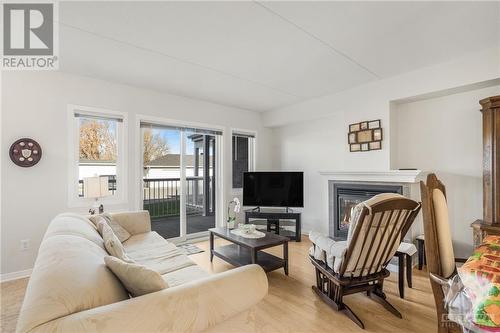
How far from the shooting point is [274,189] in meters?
4.69

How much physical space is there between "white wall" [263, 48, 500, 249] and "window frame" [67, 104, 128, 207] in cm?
296

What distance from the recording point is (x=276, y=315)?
2.17 metres

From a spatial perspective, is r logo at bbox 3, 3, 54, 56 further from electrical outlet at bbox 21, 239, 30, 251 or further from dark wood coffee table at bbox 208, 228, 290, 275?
dark wood coffee table at bbox 208, 228, 290, 275

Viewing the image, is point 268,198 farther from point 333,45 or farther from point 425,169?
point 333,45

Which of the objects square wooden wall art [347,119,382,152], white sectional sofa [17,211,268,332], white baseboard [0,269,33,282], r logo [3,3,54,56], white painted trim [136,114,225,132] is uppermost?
r logo [3,3,54,56]

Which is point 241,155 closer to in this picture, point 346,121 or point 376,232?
point 346,121

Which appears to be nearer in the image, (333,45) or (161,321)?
(161,321)

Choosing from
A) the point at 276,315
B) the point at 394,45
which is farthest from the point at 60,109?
the point at 394,45

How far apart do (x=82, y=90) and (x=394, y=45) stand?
3.92 m

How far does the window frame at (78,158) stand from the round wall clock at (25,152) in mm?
336

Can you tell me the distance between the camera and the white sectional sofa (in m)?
0.89

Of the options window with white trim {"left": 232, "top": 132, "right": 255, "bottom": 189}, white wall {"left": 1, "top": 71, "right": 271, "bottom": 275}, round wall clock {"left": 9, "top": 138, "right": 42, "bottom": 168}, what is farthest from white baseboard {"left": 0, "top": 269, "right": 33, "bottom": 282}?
window with white trim {"left": 232, "top": 132, "right": 255, "bottom": 189}

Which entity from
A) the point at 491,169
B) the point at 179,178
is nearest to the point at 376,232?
the point at 491,169

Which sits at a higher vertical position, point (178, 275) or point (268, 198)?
point (268, 198)
